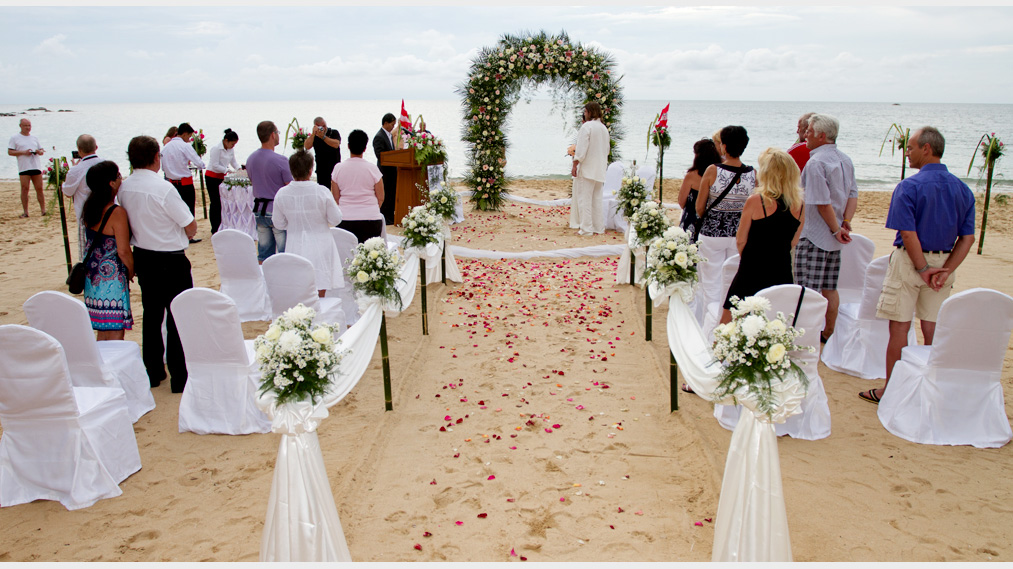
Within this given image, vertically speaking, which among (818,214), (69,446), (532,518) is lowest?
(532,518)

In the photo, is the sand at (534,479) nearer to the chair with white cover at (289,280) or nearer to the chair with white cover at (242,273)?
the chair with white cover at (289,280)

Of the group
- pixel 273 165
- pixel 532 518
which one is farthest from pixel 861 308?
pixel 273 165

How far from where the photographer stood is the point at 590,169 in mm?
10344

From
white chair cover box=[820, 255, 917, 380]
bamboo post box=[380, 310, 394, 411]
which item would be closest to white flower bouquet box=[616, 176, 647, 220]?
white chair cover box=[820, 255, 917, 380]

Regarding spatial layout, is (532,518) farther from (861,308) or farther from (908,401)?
(861,308)

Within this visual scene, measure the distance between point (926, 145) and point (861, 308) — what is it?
4.76 ft

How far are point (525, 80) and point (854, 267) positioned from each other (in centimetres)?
804

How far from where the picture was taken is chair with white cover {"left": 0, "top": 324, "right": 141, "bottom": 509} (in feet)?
11.2

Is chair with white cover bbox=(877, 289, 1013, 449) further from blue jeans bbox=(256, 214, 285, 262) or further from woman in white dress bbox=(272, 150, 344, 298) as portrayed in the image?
blue jeans bbox=(256, 214, 285, 262)

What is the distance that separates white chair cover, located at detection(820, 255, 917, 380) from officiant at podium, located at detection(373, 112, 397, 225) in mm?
7758

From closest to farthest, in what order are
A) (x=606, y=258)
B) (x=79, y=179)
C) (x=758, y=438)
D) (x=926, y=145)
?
(x=758, y=438) < (x=926, y=145) < (x=79, y=179) < (x=606, y=258)

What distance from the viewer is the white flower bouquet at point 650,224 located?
5.88 metres

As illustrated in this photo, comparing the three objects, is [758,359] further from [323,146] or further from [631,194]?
[323,146]

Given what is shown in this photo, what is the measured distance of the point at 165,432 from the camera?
14.4 ft
